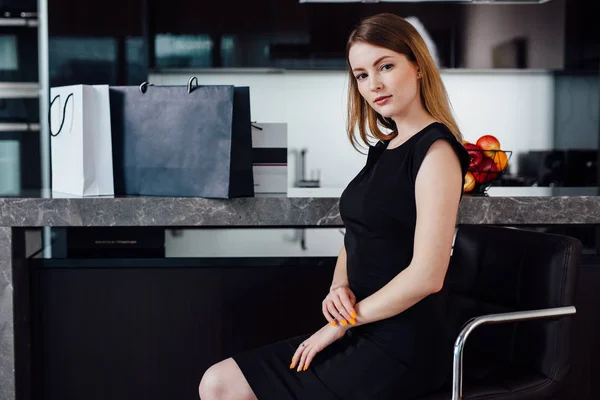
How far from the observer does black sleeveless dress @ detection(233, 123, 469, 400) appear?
141cm

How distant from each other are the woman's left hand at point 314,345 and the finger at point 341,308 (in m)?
0.04

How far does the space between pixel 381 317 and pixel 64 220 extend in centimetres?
91

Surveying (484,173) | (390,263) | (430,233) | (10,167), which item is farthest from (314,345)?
(10,167)

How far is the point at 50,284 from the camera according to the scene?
2.00m

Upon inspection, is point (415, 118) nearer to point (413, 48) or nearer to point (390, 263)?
point (413, 48)

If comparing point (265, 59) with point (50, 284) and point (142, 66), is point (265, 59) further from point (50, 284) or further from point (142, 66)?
point (50, 284)

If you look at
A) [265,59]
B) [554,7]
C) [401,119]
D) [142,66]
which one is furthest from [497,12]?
Answer: [401,119]

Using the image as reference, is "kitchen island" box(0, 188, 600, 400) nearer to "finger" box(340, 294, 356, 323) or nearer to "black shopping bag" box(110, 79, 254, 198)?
"black shopping bag" box(110, 79, 254, 198)

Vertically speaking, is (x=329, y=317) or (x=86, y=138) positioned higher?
(x=86, y=138)

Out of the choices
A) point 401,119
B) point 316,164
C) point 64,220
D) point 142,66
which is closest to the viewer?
point 401,119

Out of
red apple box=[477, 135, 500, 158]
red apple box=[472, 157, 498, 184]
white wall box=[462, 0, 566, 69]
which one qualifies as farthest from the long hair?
white wall box=[462, 0, 566, 69]

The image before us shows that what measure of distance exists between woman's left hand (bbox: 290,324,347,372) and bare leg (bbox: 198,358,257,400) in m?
0.11

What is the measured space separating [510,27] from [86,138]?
3131 millimetres

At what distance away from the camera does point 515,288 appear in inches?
63.4
